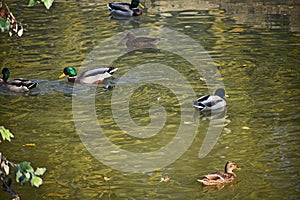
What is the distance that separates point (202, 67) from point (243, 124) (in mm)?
2961

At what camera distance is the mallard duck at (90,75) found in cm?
1162

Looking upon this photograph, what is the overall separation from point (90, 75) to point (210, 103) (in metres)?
2.73

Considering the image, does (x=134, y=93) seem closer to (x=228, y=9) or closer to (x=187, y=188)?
(x=187, y=188)

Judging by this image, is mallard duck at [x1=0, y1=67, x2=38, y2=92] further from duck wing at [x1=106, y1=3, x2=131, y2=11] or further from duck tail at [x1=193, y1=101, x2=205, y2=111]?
duck wing at [x1=106, y1=3, x2=131, y2=11]

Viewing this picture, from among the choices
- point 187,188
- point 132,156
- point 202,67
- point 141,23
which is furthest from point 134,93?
point 141,23

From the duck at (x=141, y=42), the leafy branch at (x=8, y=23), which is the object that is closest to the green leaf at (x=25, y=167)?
the leafy branch at (x=8, y=23)

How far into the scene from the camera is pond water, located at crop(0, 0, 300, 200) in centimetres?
766

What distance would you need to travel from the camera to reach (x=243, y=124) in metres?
9.26

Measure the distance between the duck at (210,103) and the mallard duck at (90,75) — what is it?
2.27m

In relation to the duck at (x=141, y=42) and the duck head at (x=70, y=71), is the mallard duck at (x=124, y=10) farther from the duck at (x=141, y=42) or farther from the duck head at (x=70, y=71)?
the duck head at (x=70, y=71)

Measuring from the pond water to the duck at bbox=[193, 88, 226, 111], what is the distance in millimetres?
143

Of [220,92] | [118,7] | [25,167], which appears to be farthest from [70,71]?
[25,167]

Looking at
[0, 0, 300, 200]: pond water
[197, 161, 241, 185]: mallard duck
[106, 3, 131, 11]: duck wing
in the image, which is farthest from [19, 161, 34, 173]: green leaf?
[106, 3, 131, 11]: duck wing

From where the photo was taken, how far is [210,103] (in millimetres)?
9859
